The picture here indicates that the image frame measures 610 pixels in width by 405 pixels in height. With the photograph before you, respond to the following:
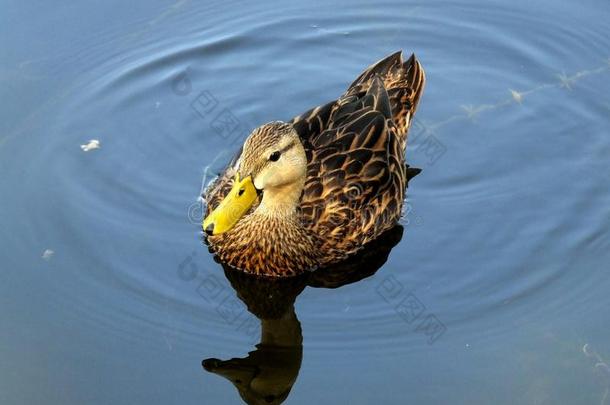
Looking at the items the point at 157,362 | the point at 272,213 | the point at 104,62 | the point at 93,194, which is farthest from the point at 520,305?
the point at 104,62

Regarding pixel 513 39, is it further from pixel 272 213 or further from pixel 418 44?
pixel 272 213

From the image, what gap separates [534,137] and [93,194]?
3.78m

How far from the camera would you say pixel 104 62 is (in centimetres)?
1068

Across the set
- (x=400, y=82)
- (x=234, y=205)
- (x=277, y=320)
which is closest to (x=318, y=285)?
(x=277, y=320)

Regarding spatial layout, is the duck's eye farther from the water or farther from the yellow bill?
the water

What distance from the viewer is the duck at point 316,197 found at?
A: 27.2 feet

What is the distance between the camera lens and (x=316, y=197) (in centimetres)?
858

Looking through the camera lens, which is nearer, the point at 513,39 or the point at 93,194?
the point at 93,194

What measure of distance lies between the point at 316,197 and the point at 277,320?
1018 mm

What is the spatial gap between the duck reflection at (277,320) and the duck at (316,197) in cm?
9

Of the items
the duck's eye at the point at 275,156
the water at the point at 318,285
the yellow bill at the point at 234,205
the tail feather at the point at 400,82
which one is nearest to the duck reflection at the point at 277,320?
the water at the point at 318,285

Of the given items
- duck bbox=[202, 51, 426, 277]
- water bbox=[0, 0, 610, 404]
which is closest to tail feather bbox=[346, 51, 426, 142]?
water bbox=[0, 0, 610, 404]

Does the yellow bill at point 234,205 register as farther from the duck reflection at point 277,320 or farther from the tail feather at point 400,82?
the tail feather at point 400,82

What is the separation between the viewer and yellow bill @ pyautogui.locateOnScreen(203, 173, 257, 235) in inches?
312
